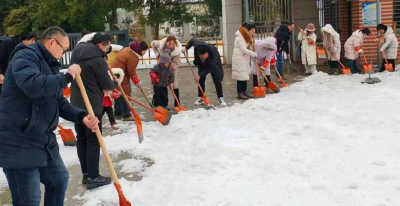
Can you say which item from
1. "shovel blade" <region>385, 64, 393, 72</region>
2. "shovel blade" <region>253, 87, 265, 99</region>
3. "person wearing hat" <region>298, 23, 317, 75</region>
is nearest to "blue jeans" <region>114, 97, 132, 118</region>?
"shovel blade" <region>253, 87, 265, 99</region>

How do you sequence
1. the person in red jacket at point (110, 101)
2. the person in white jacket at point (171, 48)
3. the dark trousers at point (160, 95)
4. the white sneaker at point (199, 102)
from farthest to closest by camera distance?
1. the white sneaker at point (199, 102)
2. the person in white jacket at point (171, 48)
3. the dark trousers at point (160, 95)
4. the person in red jacket at point (110, 101)

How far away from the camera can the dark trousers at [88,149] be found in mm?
4961

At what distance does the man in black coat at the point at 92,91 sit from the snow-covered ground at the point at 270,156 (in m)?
0.24

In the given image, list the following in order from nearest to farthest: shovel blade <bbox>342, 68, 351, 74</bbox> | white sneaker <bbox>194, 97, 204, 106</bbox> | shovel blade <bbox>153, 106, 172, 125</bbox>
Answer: shovel blade <bbox>153, 106, 172, 125</bbox> < white sneaker <bbox>194, 97, 204, 106</bbox> < shovel blade <bbox>342, 68, 351, 74</bbox>

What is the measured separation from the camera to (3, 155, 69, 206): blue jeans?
3.27 m

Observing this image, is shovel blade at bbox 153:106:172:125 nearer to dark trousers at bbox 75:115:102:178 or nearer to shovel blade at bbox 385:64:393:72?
dark trousers at bbox 75:115:102:178

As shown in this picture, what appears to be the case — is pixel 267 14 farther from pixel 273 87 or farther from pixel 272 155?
pixel 272 155

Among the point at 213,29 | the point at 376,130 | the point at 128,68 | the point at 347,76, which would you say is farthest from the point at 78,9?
the point at 376,130

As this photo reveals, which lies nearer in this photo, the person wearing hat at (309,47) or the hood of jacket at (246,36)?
the hood of jacket at (246,36)

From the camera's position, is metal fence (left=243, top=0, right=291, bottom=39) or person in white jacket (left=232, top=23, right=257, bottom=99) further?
metal fence (left=243, top=0, right=291, bottom=39)

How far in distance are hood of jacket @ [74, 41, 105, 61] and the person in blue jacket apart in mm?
1623

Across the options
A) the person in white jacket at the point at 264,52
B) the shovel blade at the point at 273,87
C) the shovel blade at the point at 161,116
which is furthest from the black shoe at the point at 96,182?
the shovel blade at the point at 273,87

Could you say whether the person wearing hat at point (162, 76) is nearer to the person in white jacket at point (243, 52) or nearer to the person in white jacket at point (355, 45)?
the person in white jacket at point (243, 52)

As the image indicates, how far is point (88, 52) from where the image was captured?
5.11 m
